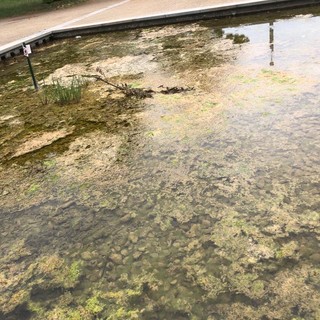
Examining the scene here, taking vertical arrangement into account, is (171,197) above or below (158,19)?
below

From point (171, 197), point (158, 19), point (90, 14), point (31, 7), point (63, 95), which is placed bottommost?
point (171, 197)

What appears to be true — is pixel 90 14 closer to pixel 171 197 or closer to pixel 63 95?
pixel 63 95

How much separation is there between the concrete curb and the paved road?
0.33 m

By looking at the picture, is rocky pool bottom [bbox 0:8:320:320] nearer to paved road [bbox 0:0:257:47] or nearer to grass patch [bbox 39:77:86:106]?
grass patch [bbox 39:77:86:106]

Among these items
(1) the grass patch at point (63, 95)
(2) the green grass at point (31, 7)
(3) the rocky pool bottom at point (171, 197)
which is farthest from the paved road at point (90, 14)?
(3) the rocky pool bottom at point (171, 197)

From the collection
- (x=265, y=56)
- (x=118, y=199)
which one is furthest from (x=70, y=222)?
(x=265, y=56)

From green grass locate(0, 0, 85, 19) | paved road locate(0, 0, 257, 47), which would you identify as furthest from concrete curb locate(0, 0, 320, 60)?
green grass locate(0, 0, 85, 19)

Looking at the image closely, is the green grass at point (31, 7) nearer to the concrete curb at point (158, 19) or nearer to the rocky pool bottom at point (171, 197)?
the concrete curb at point (158, 19)

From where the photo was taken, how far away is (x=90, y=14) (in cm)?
1130

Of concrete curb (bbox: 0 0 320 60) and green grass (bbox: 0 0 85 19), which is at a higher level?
green grass (bbox: 0 0 85 19)

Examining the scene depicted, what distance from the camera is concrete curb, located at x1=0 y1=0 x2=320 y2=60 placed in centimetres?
794

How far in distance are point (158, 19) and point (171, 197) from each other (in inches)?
274

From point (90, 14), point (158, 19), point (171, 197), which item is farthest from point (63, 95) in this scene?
point (90, 14)

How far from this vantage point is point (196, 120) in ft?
12.6
